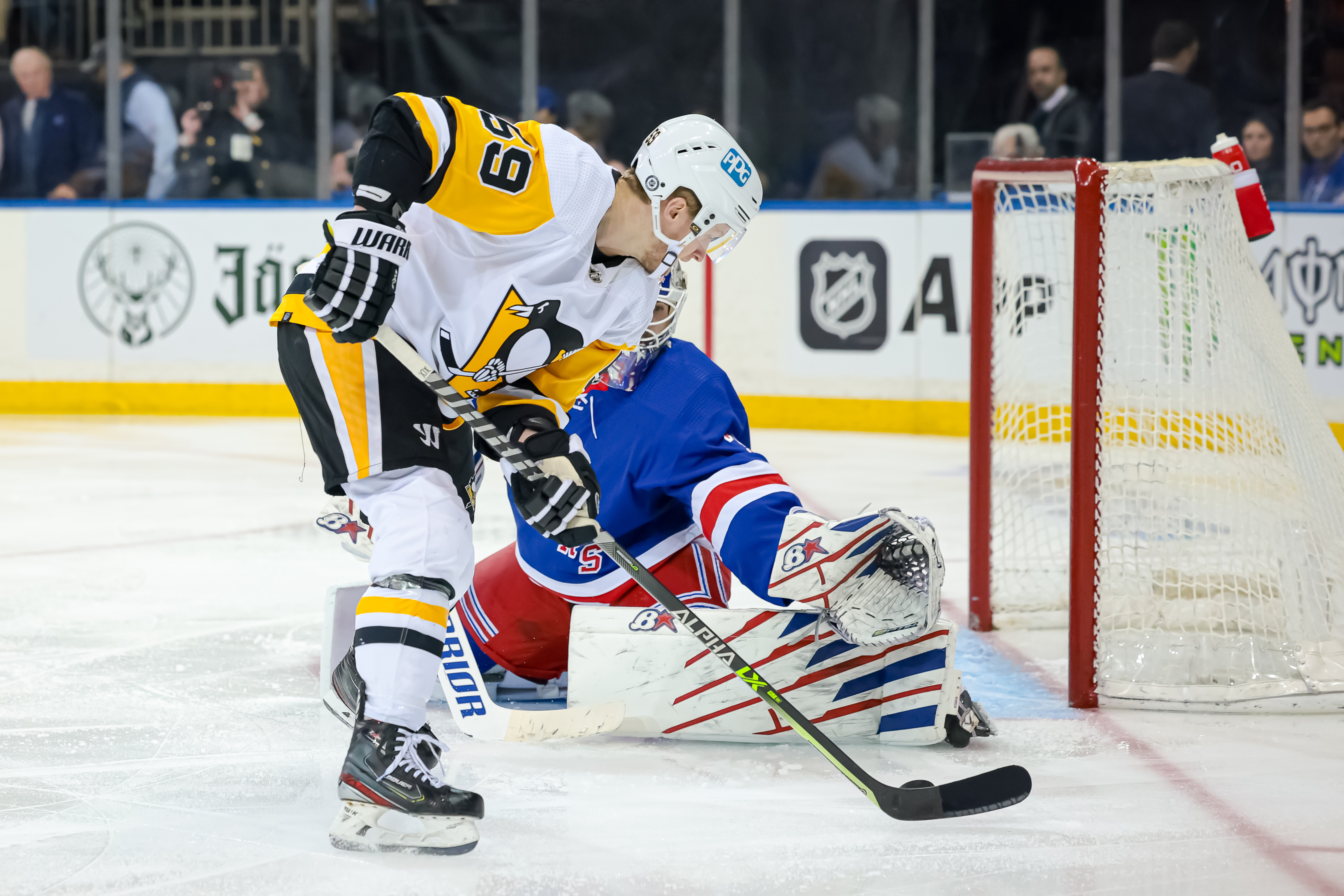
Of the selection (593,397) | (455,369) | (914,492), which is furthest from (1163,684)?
(914,492)

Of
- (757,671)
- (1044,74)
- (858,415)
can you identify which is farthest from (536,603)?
(1044,74)

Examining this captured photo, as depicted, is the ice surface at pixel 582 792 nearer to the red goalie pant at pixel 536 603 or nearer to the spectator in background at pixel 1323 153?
the red goalie pant at pixel 536 603

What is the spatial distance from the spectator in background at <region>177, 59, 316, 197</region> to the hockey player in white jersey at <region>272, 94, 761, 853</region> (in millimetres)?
5396

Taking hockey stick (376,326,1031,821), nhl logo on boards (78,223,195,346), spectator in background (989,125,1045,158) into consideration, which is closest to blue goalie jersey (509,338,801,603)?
hockey stick (376,326,1031,821)

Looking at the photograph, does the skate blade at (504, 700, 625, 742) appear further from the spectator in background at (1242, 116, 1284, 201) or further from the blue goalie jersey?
the spectator in background at (1242, 116, 1284, 201)

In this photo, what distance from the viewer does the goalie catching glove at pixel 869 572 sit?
6.83 ft

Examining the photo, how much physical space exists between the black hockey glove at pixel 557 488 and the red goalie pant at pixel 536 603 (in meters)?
0.37

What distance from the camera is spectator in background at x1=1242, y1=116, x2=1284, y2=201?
629 cm

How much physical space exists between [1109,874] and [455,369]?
101cm

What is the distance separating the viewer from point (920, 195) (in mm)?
6703

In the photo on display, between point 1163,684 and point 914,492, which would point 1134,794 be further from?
point 914,492

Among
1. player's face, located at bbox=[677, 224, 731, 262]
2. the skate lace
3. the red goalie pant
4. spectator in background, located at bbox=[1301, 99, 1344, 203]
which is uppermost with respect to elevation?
spectator in background, located at bbox=[1301, 99, 1344, 203]

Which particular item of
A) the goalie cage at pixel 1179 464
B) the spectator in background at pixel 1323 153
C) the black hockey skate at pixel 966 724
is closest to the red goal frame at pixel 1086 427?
the goalie cage at pixel 1179 464

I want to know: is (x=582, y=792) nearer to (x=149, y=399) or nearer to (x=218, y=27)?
(x=149, y=399)
